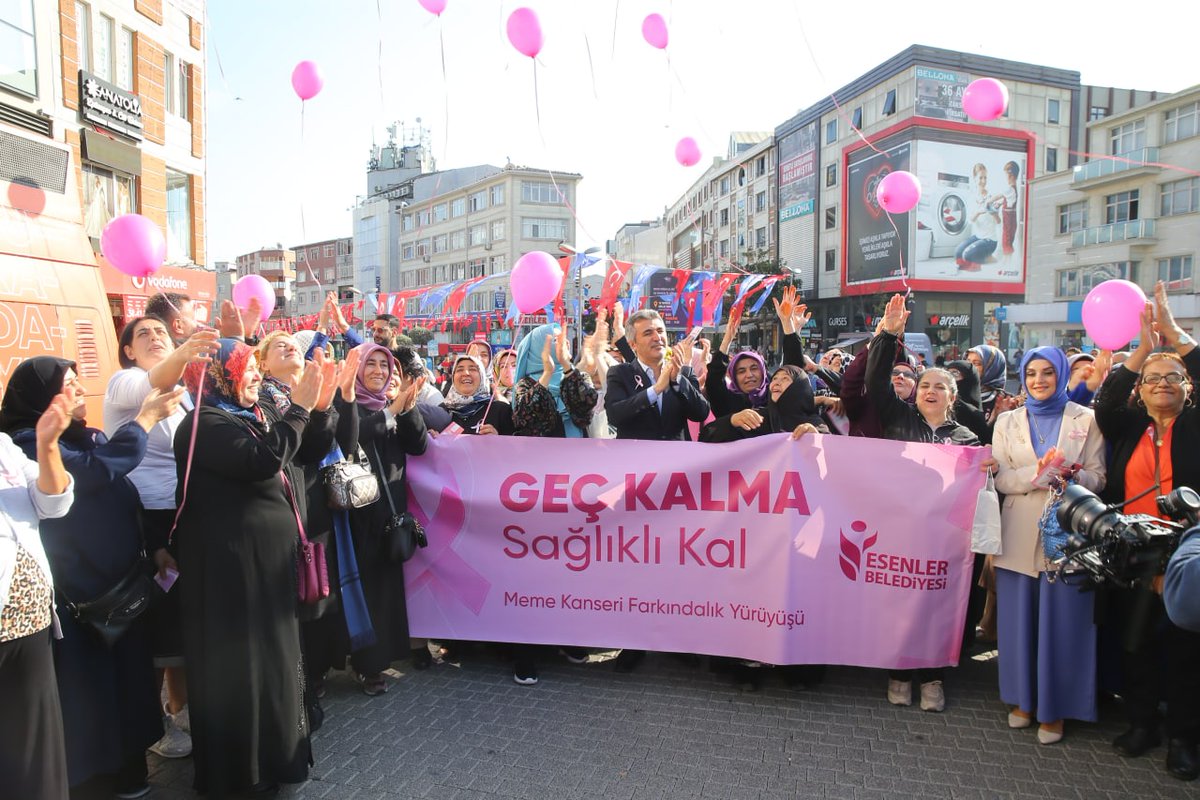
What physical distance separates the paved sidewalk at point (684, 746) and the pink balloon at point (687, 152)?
231 inches

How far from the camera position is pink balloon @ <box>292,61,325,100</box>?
6684 mm

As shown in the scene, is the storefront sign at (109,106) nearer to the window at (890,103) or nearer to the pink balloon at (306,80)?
the pink balloon at (306,80)

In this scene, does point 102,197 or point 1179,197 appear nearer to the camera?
point 102,197

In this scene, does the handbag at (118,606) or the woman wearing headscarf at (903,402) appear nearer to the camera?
the handbag at (118,606)

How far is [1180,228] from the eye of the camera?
35.8 metres

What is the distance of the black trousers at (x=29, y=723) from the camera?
225 cm

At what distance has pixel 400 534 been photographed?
13.0ft

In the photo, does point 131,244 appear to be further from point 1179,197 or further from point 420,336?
point 420,336

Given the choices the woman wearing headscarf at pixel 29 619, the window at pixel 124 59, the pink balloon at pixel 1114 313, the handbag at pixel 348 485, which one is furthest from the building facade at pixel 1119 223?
the woman wearing headscarf at pixel 29 619

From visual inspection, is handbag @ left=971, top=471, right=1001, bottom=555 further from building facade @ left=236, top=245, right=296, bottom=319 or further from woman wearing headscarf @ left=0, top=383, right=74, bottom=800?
building facade @ left=236, top=245, right=296, bottom=319

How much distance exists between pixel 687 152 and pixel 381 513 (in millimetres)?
5842

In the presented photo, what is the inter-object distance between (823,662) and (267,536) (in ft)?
9.17

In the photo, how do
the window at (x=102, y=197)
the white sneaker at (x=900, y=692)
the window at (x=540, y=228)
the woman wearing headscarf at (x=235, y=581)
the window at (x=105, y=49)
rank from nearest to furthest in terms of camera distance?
1. the woman wearing headscarf at (x=235, y=581)
2. the white sneaker at (x=900, y=692)
3. the window at (x=102, y=197)
4. the window at (x=105, y=49)
5. the window at (x=540, y=228)

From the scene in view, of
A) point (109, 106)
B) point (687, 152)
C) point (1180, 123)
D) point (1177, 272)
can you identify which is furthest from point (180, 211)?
point (1180, 123)
